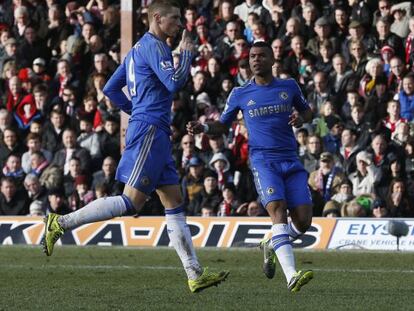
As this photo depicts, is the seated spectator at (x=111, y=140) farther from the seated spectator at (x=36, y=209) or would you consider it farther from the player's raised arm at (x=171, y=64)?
the player's raised arm at (x=171, y=64)

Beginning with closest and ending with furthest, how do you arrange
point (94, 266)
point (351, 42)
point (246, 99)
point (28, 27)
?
1. point (246, 99)
2. point (94, 266)
3. point (351, 42)
4. point (28, 27)

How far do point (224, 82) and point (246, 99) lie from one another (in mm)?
8791

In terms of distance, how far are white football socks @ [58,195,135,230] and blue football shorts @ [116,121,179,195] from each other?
194 mm

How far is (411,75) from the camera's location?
19.0m

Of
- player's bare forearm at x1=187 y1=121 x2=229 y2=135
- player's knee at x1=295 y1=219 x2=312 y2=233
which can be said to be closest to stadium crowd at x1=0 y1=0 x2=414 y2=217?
player's knee at x1=295 y1=219 x2=312 y2=233

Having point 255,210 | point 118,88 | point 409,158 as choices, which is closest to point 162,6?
point 118,88

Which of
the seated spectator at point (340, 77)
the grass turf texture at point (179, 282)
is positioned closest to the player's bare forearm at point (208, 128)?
the grass turf texture at point (179, 282)

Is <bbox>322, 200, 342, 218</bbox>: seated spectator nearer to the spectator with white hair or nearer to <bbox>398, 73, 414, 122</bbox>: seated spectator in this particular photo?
<bbox>398, 73, 414, 122</bbox>: seated spectator

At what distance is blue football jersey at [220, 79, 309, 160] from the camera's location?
11891mm

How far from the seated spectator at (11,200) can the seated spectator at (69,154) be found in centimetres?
95

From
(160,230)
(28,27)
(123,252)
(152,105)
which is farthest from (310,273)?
A: (28,27)

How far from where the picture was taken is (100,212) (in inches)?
422

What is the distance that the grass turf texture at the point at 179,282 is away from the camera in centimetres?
1016

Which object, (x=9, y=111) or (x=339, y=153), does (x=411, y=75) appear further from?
(x=9, y=111)
